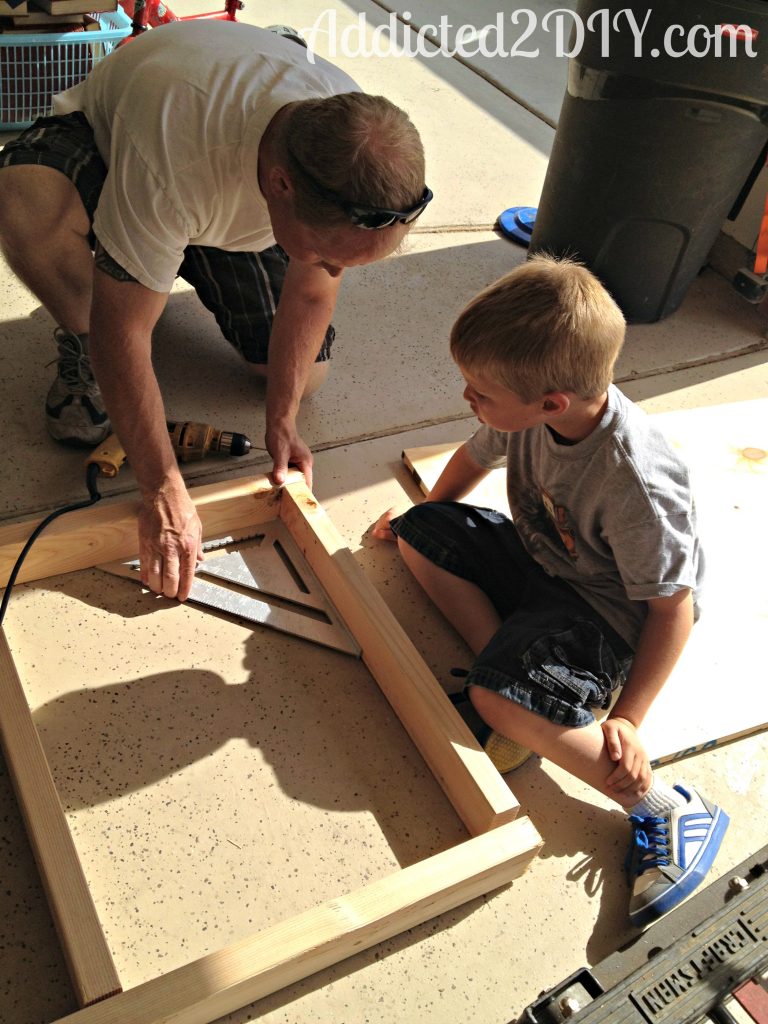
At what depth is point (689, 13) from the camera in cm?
264

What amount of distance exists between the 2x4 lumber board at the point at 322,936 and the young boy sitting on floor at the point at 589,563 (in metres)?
0.25

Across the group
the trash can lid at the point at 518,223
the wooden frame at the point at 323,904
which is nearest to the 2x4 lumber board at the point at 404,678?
the wooden frame at the point at 323,904

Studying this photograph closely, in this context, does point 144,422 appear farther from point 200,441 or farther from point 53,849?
point 53,849

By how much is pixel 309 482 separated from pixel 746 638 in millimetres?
1114

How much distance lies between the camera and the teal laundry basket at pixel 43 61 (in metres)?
3.47

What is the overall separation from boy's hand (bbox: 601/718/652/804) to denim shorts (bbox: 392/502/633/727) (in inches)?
2.3

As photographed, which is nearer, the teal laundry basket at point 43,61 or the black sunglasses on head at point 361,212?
the black sunglasses on head at point 361,212

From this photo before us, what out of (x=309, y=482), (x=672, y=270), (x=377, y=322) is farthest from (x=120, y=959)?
(x=672, y=270)

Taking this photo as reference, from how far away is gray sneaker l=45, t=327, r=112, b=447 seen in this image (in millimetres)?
2338

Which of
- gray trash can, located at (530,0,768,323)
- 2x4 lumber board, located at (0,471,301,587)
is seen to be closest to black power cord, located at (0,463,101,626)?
2x4 lumber board, located at (0,471,301,587)

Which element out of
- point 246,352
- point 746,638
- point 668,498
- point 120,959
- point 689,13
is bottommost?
point 120,959

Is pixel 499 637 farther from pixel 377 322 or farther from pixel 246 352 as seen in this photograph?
pixel 377 322

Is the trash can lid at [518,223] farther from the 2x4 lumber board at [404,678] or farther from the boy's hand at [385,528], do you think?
the 2x4 lumber board at [404,678]

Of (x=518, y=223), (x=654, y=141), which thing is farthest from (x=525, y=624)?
(x=518, y=223)
